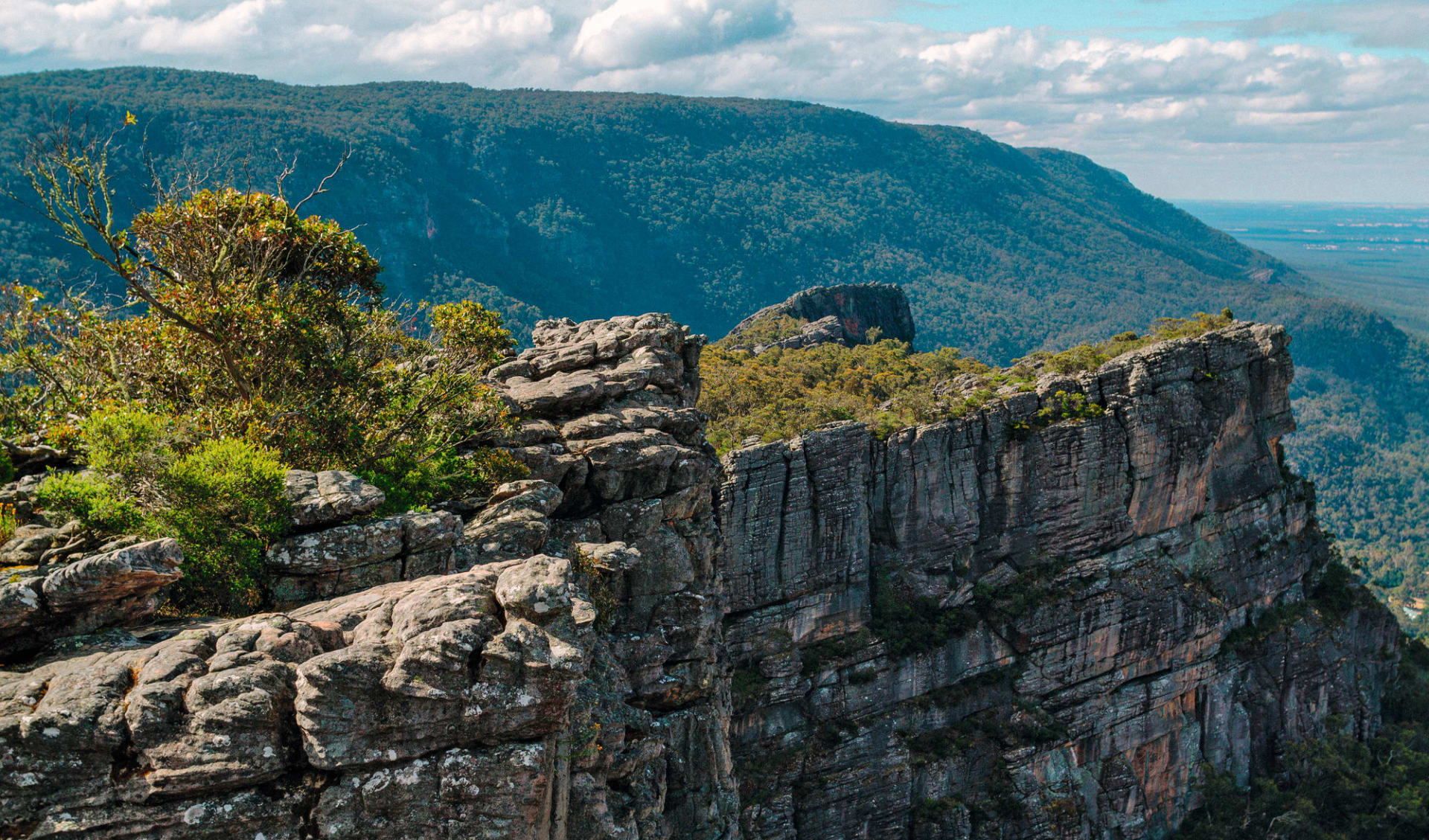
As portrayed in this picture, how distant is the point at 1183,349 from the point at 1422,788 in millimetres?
25967

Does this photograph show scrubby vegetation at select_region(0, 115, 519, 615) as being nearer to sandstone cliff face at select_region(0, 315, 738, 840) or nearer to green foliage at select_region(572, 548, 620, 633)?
sandstone cliff face at select_region(0, 315, 738, 840)

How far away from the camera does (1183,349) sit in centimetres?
5378

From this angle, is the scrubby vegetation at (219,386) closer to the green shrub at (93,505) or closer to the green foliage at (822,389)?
the green shrub at (93,505)

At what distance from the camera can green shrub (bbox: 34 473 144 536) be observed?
14094mm

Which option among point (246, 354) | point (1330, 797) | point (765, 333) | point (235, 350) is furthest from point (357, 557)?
point (765, 333)

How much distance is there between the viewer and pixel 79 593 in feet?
38.9

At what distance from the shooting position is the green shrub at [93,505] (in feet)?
46.2

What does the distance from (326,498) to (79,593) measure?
12.1 ft

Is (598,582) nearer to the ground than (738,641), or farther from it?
farther from it

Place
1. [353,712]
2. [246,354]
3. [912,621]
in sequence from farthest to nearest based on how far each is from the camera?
[912,621] < [246,354] < [353,712]

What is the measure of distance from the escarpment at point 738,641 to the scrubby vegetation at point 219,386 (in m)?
1.00

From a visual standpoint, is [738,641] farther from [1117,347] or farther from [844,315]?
[844,315]

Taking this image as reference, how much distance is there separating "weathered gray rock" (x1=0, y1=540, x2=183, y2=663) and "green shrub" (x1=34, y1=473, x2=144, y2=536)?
5.53ft

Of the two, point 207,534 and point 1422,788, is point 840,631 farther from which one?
point 207,534
